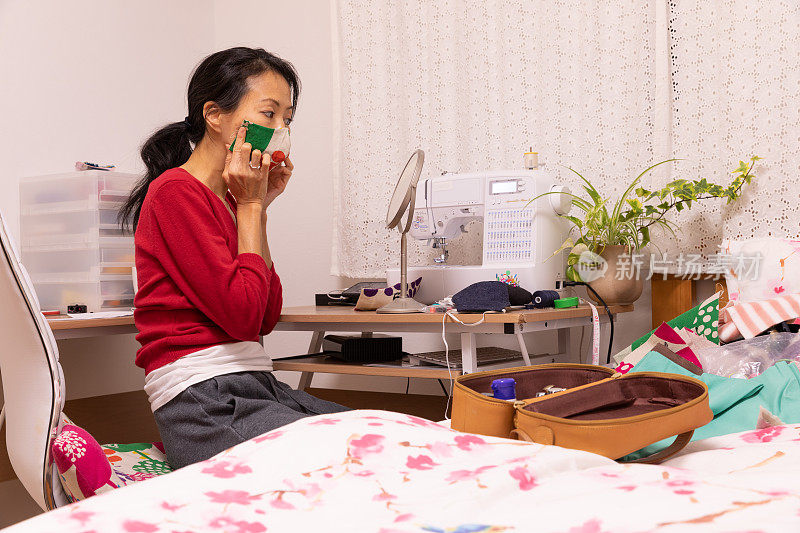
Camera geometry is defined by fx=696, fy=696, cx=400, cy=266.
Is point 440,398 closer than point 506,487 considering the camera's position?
No

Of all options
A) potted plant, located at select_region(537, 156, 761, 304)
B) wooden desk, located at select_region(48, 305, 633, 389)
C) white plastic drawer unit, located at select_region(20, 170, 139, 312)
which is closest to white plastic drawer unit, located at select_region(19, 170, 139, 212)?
white plastic drawer unit, located at select_region(20, 170, 139, 312)

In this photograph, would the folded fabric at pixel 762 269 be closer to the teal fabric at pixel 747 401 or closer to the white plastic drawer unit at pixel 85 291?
the teal fabric at pixel 747 401

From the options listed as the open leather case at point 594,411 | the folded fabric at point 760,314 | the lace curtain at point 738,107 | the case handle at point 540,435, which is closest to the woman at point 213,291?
the open leather case at point 594,411

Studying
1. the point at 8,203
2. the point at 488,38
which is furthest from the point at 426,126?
the point at 8,203

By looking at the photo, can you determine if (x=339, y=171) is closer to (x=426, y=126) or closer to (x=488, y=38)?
(x=426, y=126)

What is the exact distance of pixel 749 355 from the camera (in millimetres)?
1571

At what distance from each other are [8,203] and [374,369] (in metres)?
1.66

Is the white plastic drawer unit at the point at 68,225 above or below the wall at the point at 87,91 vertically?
below

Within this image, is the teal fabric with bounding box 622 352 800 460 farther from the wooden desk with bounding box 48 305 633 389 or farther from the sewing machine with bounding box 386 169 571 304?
the sewing machine with bounding box 386 169 571 304

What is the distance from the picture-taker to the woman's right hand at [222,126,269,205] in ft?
5.43

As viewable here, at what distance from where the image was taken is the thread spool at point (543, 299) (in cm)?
191

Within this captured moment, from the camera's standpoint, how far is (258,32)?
11.1 feet

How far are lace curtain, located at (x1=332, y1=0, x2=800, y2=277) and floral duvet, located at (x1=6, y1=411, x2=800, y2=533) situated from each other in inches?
64.7

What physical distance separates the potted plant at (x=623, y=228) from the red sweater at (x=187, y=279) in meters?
1.02
